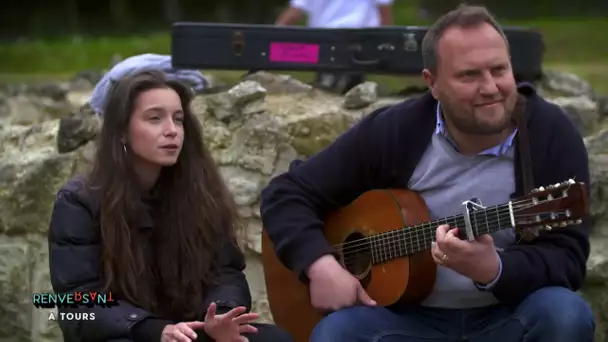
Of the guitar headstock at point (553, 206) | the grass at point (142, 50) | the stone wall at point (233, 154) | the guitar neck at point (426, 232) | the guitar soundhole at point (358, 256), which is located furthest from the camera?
the grass at point (142, 50)

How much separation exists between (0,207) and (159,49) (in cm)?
251

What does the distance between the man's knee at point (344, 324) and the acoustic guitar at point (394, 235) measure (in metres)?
0.10

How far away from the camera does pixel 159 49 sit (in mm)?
6309

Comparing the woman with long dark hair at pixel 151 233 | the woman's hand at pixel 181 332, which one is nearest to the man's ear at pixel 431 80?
the woman with long dark hair at pixel 151 233

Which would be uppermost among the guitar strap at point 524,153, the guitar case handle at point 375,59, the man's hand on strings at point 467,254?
the guitar case handle at point 375,59

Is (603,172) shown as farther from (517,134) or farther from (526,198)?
(526,198)

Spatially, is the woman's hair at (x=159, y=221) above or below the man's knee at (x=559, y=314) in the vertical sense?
above

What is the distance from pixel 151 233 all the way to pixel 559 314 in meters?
1.09

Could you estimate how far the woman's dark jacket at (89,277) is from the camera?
109 inches

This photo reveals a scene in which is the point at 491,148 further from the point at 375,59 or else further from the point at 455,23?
the point at 375,59

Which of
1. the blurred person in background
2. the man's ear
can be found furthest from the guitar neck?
the blurred person in background

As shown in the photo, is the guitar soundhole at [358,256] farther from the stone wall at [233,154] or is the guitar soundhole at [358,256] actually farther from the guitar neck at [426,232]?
the stone wall at [233,154]

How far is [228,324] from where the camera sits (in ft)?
8.82

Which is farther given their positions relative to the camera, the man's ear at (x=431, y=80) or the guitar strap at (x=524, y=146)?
the man's ear at (x=431, y=80)
